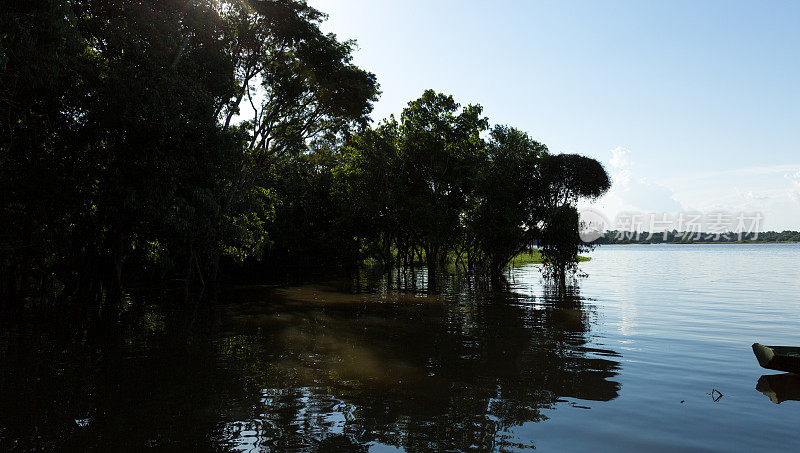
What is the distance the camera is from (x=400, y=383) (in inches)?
392

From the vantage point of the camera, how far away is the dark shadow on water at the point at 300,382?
23.8 ft

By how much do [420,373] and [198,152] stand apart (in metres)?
15.2

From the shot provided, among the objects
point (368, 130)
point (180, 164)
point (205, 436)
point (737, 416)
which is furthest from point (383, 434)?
point (368, 130)

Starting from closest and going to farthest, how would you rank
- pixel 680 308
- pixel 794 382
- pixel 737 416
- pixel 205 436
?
pixel 205 436
pixel 737 416
pixel 794 382
pixel 680 308

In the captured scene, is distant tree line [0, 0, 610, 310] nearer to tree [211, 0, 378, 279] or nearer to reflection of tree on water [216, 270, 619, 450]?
tree [211, 0, 378, 279]

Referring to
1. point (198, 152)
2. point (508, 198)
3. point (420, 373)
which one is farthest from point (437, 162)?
point (420, 373)

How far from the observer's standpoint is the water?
7230mm

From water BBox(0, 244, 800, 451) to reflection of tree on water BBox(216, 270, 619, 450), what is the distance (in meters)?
0.05

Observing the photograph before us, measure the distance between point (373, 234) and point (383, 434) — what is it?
4359cm

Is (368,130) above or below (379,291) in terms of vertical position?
above

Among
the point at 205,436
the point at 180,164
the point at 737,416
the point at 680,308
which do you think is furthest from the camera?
the point at 680,308

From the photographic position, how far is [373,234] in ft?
166

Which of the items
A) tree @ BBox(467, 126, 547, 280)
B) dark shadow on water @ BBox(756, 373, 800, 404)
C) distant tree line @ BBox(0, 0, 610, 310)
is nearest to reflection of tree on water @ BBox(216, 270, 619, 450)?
dark shadow on water @ BBox(756, 373, 800, 404)

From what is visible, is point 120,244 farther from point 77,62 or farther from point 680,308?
point 680,308
